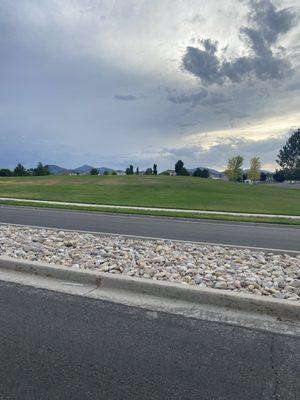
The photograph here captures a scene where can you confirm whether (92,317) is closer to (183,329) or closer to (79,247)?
(183,329)

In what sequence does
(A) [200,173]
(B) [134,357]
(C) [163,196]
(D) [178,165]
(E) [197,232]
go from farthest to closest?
1. (A) [200,173]
2. (D) [178,165]
3. (C) [163,196]
4. (E) [197,232]
5. (B) [134,357]

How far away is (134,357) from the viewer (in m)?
3.09

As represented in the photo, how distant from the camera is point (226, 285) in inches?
184

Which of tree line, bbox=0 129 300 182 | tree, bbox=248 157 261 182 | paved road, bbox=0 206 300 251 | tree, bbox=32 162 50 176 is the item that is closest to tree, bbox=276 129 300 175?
tree line, bbox=0 129 300 182

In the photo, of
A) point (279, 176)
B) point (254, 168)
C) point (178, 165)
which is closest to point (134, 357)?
point (178, 165)

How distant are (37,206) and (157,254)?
13730 mm

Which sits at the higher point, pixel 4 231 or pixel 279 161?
pixel 279 161

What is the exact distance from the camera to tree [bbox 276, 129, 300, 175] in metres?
115

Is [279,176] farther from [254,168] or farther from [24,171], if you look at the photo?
[24,171]

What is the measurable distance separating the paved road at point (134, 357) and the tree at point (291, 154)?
119471mm

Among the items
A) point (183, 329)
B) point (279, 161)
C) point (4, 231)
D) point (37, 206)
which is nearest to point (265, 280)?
point (183, 329)

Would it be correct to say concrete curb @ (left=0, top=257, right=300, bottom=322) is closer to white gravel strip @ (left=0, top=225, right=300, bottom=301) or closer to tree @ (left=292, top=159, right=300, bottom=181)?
white gravel strip @ (left=0, top=225, right=300, bottom=301)

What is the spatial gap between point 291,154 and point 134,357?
408 feet

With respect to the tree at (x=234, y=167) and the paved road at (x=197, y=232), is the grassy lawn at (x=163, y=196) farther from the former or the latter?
the tree at (x=234, y=167)
